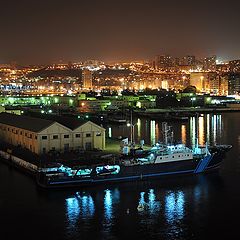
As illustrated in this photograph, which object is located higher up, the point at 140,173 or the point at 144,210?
the point at 140,173

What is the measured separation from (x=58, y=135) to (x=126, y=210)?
3110mm

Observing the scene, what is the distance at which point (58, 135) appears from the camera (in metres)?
8.58

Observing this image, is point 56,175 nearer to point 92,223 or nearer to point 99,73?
point 92,223

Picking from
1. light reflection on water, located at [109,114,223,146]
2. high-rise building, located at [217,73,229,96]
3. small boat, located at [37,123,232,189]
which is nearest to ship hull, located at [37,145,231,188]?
small boat, located at [37,123,232,189]

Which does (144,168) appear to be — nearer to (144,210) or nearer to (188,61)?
(144,210)

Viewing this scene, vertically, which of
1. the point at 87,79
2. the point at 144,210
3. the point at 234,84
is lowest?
the point at 144,210

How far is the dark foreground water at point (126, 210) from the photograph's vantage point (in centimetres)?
511

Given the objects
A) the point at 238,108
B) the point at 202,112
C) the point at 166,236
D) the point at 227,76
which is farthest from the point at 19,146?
the point at 227,76

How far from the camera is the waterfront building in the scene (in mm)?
8477

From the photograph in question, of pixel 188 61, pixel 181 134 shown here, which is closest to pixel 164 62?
pixel 188 61

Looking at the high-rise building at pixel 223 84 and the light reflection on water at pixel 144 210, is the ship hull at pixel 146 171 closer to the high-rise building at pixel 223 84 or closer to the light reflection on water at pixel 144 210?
the light reflection on water at pixel 144 210

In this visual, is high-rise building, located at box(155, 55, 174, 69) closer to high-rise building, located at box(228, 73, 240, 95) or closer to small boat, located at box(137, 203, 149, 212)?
high-rise building, located at box(228, 73, 240, 95)

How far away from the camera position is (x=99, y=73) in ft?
189

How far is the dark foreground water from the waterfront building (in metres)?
1.00
